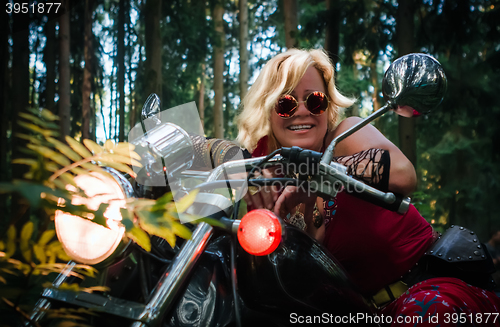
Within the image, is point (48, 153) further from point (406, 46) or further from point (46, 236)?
point (406, 46)

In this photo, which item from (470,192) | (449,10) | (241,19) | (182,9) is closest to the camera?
(449,10)

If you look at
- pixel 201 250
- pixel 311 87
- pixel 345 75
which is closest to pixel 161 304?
pixel 201 250

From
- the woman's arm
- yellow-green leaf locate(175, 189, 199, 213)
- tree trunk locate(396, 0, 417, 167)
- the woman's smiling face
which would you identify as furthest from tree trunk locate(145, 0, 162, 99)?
yellow-green leaf locate(175, 189, 199, 213)

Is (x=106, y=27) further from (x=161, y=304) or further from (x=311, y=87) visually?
(x=161, y=304)

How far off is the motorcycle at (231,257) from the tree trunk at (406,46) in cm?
574

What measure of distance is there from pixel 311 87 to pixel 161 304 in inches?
58.3

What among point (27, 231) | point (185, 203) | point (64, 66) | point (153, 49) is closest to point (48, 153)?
point (27, 231)

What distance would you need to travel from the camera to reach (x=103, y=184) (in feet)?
3.43

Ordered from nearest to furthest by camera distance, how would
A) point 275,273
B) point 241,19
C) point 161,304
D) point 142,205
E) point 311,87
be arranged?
1. point 142,205
2. point 161,304
3. point 275,273
4. point 311,87
5. point 241,19

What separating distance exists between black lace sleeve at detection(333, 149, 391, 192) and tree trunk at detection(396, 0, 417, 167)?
18.7ft

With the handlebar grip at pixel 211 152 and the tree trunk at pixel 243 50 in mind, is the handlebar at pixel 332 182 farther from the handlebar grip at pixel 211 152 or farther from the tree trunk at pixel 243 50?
the tree trunk at pixel 243 50

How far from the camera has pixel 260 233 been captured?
104cm

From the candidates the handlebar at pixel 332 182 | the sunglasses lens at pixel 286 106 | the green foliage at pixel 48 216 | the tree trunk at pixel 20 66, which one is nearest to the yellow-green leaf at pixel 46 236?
the green foliage at pixel 48 216

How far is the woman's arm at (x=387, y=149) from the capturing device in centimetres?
138
